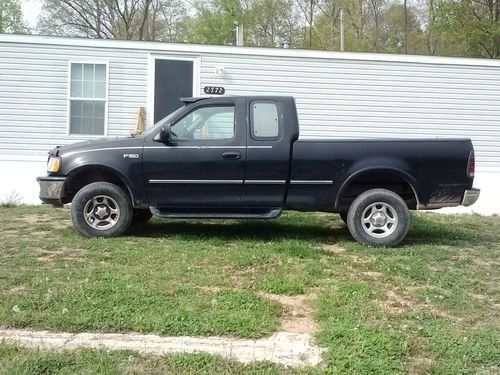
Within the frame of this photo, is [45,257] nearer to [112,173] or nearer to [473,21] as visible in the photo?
[112,173]

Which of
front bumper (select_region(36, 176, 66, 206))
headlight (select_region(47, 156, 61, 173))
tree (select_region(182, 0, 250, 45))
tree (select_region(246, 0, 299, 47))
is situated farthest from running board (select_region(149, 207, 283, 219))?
tree (select_region(246, 0, 299, 47))

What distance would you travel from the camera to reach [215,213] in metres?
6.68

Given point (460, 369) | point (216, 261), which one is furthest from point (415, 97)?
point (460, 369)

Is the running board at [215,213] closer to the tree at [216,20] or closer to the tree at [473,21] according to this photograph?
the tree at [473,21]

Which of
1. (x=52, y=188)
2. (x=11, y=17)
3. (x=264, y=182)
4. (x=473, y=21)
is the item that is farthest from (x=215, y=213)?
(x=11, y=17)

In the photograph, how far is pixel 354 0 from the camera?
111ft

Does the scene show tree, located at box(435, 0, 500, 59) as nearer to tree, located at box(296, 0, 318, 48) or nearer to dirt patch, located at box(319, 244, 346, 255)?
tree, located at box(296, 0, 318, 48)

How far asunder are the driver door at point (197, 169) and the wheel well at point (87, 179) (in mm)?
454

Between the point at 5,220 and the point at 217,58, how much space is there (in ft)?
17.2

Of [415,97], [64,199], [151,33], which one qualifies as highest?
[151,33]

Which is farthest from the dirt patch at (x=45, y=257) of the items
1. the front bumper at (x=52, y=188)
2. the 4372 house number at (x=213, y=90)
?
the 4372 house number at (x=213, y=90)

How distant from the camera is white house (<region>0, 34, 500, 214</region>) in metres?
10.8

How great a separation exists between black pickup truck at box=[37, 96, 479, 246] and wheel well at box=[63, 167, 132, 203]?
0.05 metres

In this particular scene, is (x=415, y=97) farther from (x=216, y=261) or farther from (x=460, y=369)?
(x=460, y=369)
